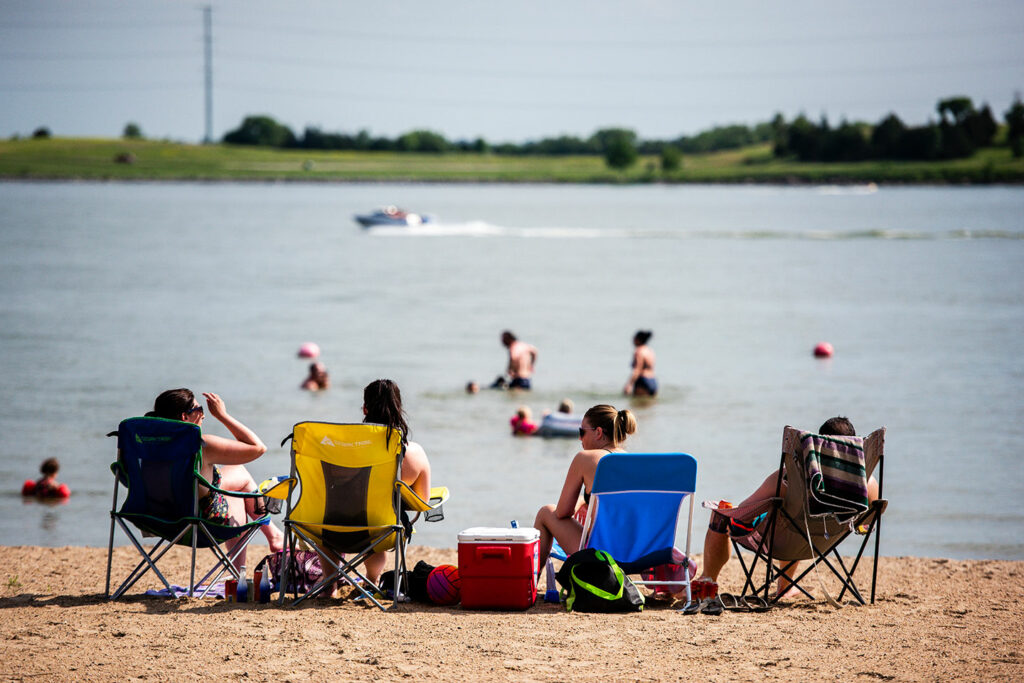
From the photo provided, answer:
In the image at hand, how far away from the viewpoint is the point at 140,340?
2573 centimetres

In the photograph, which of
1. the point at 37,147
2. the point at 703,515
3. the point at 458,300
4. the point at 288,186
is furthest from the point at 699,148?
the point at 703,515

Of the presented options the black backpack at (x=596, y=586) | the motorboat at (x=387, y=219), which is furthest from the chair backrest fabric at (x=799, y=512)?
the motorboat at (x=387, y=219)

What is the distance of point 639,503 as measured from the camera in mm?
5977

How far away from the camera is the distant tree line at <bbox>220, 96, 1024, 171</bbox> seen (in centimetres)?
15100

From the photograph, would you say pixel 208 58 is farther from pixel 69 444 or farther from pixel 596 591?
pixel 596 591

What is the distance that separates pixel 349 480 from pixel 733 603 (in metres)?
2.15

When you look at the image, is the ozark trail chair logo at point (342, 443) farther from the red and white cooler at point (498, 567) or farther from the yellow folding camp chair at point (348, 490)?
the red and white cooler at point (498, 567)

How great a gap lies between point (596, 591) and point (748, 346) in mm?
20089

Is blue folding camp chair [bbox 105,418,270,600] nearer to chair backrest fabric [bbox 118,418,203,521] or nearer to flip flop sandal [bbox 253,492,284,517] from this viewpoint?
chair backrest fabric [bbox 118,418,203,521]

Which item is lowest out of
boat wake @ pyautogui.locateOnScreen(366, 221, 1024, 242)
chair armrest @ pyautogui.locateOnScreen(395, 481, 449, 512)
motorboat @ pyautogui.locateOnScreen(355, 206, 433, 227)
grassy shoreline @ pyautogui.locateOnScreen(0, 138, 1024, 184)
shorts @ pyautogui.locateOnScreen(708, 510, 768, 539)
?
shorts @ pyautogui.locateOnScreen(708, 510, 768, 539)

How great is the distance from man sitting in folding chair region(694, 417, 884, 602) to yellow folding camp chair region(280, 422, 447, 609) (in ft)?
5.39

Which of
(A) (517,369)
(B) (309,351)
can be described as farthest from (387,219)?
(A) (517,369)

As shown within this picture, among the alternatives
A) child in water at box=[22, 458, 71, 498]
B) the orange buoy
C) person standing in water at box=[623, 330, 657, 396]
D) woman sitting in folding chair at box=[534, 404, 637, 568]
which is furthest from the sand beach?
the orange buoy

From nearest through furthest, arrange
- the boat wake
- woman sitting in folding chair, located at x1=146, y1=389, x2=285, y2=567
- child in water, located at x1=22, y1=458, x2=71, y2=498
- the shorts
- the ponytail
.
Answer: the ponytail < woman sitting in folding chair, located at x1=146, y1=389, x2=285, y2=567 < the shorts < child in water, located at x1=22, y1=458, x2=71, y2=498 < the boat wake
